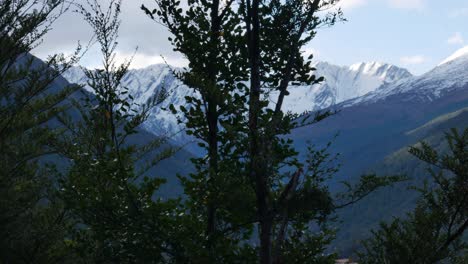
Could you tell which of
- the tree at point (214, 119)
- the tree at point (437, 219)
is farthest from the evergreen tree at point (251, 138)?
the tree at point (437, 219)

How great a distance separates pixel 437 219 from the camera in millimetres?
12789

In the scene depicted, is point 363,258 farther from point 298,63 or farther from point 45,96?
point 45,96

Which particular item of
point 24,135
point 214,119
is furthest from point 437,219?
point 24,135

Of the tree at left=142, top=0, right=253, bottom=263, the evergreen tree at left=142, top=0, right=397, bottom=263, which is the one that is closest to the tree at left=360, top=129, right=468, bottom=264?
the evergreen tree at left=142, top=0, right=397, bottom=263

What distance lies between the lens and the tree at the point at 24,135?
1407 centimetres

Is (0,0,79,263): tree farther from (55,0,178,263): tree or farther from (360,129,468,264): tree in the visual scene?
(360,129,468,264): tree

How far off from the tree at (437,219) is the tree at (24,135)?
27.1ft

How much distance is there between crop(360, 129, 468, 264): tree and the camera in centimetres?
1212

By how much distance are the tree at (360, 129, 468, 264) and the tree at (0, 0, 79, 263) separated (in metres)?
8.25

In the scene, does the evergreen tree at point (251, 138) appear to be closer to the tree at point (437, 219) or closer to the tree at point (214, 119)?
the tree at point (214, 119)

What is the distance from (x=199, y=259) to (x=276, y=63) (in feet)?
12.9

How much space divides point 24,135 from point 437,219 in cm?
1402

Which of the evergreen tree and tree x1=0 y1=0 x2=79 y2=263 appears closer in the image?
the evergreen tree

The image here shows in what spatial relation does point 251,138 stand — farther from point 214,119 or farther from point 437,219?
point 437,219
